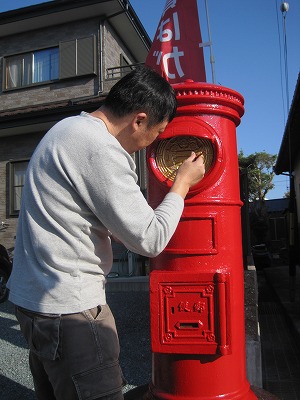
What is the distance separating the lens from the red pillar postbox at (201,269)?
185 cm

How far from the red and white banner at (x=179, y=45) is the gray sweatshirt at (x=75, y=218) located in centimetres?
135

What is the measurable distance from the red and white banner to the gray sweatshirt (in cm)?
135

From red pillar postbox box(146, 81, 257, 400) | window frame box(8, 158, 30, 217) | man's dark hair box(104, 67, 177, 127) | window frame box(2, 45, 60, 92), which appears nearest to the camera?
man's dark hair box(104, 67, 177, 127)

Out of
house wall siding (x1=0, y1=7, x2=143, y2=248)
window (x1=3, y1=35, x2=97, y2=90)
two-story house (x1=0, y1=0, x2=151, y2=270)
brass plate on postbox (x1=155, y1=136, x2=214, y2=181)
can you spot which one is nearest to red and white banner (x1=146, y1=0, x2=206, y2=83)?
brass plate on postbox (x1=155, y1=136, x2=214, y2=181)

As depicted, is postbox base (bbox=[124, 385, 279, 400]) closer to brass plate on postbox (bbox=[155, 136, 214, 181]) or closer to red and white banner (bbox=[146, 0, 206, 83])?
brass plate on postbox (bbox=[155, 136, 214, 181])

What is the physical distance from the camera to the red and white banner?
2504mm

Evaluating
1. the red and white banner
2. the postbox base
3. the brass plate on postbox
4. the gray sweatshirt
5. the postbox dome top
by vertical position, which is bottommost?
the postbox base

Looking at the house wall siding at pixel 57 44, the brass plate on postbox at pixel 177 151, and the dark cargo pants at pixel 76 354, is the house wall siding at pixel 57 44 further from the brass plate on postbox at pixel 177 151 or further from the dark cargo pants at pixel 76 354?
the dark cargo pants at pixel 76 354

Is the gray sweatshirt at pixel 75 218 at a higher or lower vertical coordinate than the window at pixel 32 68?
lower

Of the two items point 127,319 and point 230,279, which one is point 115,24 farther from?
point 230,279

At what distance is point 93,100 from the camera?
9703 millimetres

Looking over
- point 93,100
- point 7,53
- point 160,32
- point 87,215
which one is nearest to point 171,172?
point 87,215

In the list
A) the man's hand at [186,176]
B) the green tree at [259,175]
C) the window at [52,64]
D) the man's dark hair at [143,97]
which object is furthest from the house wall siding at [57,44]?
the green tree at [259,175]

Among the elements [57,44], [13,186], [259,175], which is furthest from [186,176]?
[259,175]
